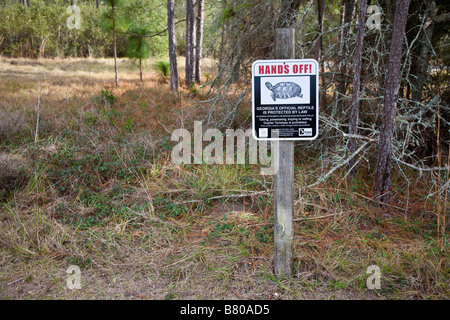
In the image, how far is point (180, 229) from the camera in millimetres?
3838

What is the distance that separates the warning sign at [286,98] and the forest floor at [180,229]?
47.4 inches

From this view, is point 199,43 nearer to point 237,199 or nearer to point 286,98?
point 237,199

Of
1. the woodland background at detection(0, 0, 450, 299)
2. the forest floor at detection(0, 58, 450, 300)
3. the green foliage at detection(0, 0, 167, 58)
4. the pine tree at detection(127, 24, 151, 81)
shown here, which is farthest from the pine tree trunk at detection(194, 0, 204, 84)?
the forest floor at detection(0, 58, 450, 300)

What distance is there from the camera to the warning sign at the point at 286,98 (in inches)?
106

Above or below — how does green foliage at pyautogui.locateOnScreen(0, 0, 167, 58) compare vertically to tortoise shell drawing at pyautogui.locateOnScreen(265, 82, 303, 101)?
above

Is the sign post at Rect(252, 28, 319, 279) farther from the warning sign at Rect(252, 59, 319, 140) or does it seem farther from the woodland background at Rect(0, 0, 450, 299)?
the woodland background at Rect(0, 0, 450, 299)

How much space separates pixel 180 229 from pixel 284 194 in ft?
4.66

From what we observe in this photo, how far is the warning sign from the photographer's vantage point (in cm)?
269

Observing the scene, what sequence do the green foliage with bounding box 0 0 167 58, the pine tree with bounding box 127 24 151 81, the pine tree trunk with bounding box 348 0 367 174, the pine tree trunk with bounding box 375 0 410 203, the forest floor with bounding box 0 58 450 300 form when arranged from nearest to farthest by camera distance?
the forest floor with bounding box 0 58 450 300
the pine tree trunk with bounding box 375 0 410 203
the pine tree trunk with bounding box 348 0 367 174
the pine tree with bounding box 127 24 151 81
the green foliage with bounding box 0 0 167 58

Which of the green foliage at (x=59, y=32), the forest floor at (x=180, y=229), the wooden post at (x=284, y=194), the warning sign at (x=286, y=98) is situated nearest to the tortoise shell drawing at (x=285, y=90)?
the warning sign at (x=286, y=98)

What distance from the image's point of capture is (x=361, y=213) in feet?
12.7

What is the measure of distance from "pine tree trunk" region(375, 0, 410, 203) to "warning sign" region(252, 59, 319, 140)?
60.6 inches

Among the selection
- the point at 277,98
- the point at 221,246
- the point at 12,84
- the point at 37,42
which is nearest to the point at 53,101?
the point at 12,84
